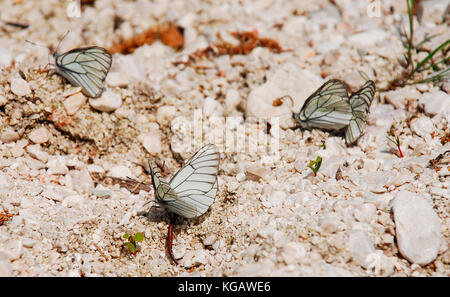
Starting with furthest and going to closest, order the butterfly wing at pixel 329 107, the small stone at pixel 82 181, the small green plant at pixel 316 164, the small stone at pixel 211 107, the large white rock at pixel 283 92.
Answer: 1. the small stone at pixel 211 107
2. the large white rock at pixel 283 92
3. the butterfly wing at pixel 329 107
4. the small stone at pixel 82 181
5. the small green plant at pixel 316 164

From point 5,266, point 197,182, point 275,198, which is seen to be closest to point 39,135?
point 5,266

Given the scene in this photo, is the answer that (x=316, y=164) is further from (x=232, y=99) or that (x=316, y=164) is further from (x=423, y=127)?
(x=232, y=99)

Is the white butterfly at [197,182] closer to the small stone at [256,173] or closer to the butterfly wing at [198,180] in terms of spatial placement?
the butterfly wing at [198,180]

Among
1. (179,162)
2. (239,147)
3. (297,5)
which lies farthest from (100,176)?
(297,5)

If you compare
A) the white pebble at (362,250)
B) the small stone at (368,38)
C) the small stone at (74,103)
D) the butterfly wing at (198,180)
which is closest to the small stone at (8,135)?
the small stone at (74,103)

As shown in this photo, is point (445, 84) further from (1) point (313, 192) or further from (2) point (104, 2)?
(2) point (104, 2)

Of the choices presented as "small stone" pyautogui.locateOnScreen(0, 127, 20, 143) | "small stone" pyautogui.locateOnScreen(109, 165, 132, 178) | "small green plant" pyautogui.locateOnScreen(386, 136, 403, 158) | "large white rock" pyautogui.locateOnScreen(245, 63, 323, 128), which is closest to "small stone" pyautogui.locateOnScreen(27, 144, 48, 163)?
"small stone" pyautogui.locateOnScreen(0, 127, 20, 143)

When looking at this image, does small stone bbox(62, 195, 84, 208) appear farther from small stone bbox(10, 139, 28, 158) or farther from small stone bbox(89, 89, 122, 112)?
small stone bbox(89, 89, 122, 112)
